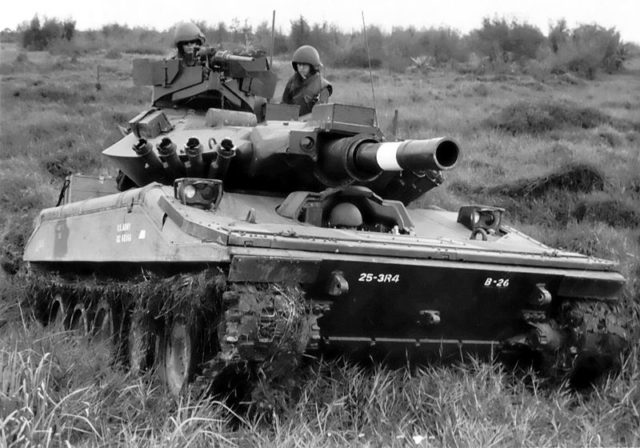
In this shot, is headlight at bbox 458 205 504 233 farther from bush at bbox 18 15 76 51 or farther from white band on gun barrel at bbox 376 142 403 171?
bush at bbox 18 15 76 51

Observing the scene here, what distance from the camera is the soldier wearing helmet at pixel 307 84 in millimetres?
9539

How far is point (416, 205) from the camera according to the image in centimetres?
1197

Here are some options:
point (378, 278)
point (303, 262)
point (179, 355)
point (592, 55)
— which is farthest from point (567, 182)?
point (592, 55)

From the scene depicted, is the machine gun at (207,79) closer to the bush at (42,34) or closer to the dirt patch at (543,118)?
the dirt patch at (543,118)

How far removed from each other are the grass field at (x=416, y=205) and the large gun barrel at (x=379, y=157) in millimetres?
1459

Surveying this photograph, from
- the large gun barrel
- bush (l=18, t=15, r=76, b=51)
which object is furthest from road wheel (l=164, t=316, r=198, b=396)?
bush (l=18, t=15, r=76, b=51)

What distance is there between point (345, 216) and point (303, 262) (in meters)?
1.28

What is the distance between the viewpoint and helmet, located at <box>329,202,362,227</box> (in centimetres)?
741

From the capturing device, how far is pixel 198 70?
9.52 meters

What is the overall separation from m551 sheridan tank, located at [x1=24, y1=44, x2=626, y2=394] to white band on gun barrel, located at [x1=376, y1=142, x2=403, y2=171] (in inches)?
0.7

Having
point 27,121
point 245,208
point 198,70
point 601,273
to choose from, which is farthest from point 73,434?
point 27,121

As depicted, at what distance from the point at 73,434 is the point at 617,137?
15341 millimetres

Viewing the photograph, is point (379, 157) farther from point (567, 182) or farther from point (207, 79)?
point (567, 182)

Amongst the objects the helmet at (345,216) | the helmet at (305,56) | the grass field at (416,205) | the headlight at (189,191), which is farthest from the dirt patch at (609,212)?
the headlight at (189,191)
